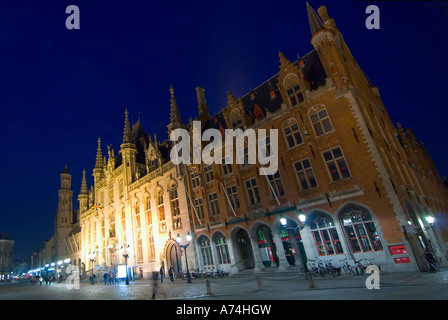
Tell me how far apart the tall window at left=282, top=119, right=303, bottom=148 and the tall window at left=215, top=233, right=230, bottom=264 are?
12.2 metres

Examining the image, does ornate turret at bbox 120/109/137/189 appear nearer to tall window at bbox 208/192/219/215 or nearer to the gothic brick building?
tall window at bbox 208/192/219/215

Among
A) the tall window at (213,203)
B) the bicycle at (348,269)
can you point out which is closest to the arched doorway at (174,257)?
the tall window at (213,203)

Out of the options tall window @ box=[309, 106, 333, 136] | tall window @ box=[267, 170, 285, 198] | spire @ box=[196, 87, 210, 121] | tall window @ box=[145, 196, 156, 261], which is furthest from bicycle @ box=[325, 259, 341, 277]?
tall window @ box=[145, 196, 156, 261]

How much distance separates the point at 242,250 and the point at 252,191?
6389 mm

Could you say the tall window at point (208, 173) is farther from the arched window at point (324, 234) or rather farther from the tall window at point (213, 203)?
the arched window at point (324, 234)

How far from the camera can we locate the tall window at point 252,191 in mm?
24438

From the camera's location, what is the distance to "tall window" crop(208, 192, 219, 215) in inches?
1103

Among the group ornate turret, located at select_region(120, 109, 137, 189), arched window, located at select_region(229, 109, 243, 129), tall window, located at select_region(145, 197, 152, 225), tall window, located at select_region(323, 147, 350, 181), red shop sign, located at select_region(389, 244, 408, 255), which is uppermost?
ornate turret, located at select_region(120, 109, 137, 189)

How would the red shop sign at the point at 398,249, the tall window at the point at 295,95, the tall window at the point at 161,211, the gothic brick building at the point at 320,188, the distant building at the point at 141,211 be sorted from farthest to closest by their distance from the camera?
1. the tall window at the point at 161,211
2. the distant building at the point at 141,211
3. the tall window at the point at 295,95
4. the gothic brick building at the point at 320,188
5. the red shop sign at the point at 398,249

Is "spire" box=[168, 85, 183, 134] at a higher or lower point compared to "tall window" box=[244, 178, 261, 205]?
higher

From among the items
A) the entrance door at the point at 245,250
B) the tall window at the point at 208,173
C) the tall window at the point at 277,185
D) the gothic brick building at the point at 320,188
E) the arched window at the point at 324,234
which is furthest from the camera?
the tall window at the point at 208,173

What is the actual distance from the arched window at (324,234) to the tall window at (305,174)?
7.73 feet

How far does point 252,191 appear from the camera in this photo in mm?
24906

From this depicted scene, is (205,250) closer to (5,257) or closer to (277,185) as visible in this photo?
(277,185)
